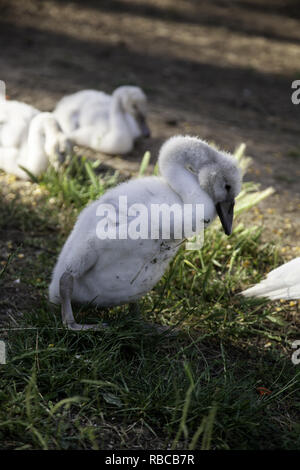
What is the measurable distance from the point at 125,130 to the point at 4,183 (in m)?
1.40

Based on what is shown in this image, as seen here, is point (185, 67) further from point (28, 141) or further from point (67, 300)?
point (67, 300)

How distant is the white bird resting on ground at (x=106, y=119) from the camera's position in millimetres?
5695

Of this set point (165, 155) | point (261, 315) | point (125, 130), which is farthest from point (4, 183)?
point (261, 315)

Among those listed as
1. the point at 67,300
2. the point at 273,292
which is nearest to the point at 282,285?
the point at 273,292

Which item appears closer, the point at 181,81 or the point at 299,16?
the point at 181,81

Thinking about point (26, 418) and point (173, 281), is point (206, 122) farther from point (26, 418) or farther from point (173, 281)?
point (26, 418)

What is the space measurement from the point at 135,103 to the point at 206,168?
10.1 ft

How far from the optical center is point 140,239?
9.61 feet

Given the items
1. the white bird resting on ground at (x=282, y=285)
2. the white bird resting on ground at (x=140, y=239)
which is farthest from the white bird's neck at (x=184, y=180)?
the white bird resting on ground at (x=282, y=285)

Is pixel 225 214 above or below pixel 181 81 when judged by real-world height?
above

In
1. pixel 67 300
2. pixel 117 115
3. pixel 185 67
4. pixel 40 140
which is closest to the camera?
pixel 67 300

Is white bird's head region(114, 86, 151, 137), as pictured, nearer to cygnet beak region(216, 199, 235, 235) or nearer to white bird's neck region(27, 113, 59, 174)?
white bird's neck region(27, 113, 59, 174)
